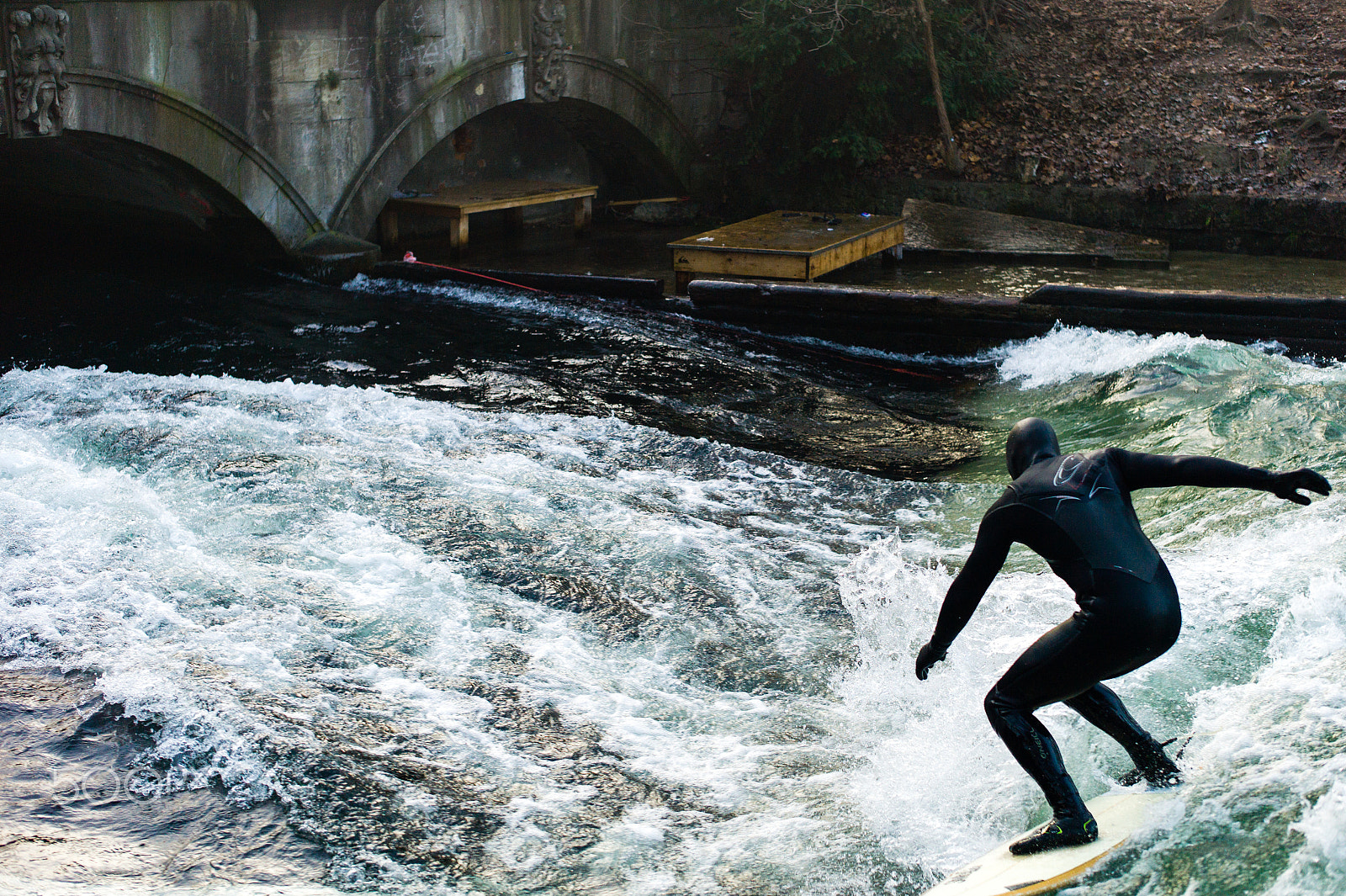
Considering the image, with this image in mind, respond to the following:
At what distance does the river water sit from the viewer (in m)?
4.32

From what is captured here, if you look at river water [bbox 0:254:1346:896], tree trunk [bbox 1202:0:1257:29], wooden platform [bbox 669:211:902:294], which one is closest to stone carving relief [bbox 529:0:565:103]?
wooden platform [bbox 669:211:902:294]

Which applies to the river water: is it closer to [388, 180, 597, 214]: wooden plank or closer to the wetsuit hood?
the wetsuit hood

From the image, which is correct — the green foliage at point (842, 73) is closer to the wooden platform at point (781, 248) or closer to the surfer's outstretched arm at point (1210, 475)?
the wooden platform at point (781, 248)

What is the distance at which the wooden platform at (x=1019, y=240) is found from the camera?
13516mm

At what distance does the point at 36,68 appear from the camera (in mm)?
10367

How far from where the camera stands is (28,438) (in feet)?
27.0

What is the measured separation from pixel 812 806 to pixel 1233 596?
2.51m

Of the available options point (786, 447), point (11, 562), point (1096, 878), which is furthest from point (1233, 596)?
point (11, 562)

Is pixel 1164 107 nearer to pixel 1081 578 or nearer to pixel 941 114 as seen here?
pixel 941 114

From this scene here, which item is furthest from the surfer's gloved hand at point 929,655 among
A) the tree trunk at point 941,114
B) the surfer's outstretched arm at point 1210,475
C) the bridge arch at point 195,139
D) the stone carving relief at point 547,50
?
the tree trunk at point 941,114

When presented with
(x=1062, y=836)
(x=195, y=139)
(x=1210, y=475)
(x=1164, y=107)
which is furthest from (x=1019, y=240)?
(x=1062, y=836)

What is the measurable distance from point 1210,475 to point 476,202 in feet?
40.1

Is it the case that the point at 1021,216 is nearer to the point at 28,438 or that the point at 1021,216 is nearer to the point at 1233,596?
the point at 1233,596

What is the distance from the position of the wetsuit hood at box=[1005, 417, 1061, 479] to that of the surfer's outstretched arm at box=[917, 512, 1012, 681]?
0.24 m
